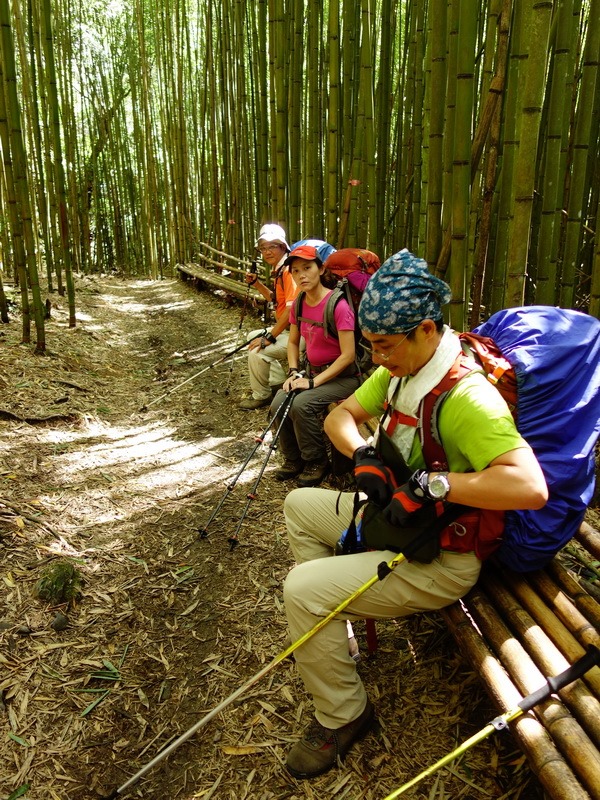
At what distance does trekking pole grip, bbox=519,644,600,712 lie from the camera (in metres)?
1.36

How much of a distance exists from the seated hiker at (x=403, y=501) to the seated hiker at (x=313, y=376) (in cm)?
141

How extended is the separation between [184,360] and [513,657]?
4.75 meters

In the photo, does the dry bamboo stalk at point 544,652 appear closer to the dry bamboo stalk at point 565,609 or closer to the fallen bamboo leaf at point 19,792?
the dry bamboo stalk at point 565,609

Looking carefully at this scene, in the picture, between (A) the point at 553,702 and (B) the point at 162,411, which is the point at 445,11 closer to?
(A) the point at 553,702

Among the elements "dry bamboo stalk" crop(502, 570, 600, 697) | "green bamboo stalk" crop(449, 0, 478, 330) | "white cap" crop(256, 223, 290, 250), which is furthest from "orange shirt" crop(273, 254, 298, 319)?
"dry bamboo stalk" crop(502, 570, 600, 697)

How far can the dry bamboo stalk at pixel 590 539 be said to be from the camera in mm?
1889

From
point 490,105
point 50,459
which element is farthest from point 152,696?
point 490,105

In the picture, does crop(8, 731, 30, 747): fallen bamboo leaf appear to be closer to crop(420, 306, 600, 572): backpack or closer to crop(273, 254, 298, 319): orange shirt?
crop(420, 306, 600, 572): backpack

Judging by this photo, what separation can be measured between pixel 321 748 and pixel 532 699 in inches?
28.4

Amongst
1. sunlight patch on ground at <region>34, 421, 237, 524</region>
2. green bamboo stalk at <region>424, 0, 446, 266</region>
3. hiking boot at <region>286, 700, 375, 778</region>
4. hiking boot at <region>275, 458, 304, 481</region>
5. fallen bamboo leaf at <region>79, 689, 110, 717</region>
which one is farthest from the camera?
hiking boot at <region>275, 458, 304, 481</region>

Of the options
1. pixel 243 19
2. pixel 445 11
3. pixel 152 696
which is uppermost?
pixel 243 19

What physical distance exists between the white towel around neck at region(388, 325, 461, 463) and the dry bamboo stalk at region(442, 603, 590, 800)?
1.70 feet

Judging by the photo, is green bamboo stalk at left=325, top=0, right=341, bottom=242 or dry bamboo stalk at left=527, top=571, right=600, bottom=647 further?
green bamboo stalk at left=325, top=0, right=341, bottom=242

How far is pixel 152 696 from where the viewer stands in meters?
2.06
